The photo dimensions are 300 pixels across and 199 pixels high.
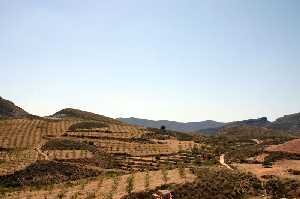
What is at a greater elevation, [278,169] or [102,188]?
[278,169]

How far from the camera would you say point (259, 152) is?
6619cm

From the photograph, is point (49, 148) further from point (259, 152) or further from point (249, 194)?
point (249, 194)

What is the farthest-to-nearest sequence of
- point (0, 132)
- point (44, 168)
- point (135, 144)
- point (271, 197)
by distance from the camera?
point (0, 132)
point (135, 144)
point (44, 168)
point (271, 197)

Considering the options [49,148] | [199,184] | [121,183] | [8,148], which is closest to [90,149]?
[49,148]

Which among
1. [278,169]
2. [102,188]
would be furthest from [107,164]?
[278,169]

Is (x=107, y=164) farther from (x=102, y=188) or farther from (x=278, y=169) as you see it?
(x=278, y=169)

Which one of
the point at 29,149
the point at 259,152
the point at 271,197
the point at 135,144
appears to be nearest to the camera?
the point at 271,197

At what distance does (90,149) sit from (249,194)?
46.9m

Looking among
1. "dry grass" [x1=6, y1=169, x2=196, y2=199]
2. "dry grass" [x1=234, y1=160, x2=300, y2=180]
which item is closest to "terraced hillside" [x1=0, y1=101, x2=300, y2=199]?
"dry grass" [x1=6, y1=169, x2=196, y2=199]

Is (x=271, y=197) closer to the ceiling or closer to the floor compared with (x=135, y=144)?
closer to the floor

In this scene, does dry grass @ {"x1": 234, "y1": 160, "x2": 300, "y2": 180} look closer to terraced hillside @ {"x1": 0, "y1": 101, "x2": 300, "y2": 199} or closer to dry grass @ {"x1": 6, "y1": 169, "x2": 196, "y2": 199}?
terraced hillside @ {"x1": 0, "y1": 101, "x2": 300, "y2": 199}

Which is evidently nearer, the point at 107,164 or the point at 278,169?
the point at 278,169

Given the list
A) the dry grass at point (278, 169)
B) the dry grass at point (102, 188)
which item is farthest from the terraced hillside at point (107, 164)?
the dry grass at point (278, 169)

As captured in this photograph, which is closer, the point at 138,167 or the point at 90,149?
the point at 138,167
